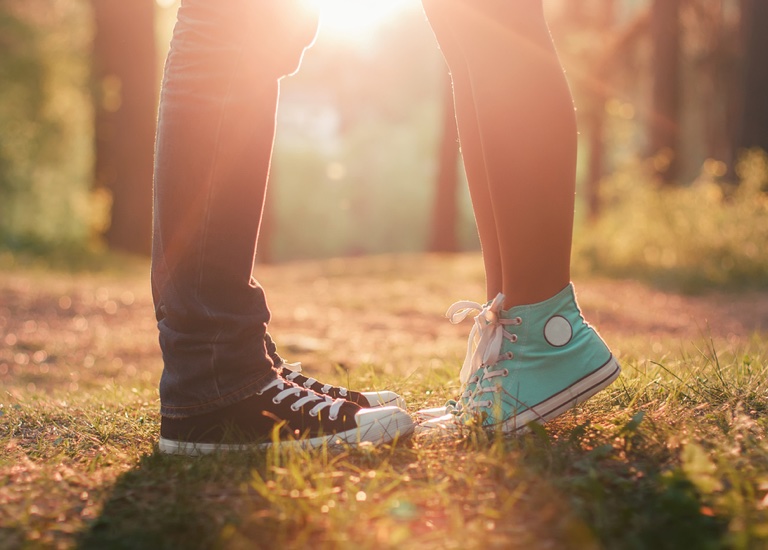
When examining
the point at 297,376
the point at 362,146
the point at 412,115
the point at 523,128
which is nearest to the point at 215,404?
the point at 297,376

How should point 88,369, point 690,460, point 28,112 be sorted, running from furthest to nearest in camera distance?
point 28,112 → point 88,369 → point 690,460

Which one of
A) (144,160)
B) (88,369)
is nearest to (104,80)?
(144,160)

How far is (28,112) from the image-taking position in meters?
17.5

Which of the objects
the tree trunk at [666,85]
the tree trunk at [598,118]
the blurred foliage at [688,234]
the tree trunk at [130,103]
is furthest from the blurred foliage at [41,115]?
the tree trunk at [598,118]

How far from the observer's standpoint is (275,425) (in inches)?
71.9

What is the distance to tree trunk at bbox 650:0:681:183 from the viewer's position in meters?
12.0

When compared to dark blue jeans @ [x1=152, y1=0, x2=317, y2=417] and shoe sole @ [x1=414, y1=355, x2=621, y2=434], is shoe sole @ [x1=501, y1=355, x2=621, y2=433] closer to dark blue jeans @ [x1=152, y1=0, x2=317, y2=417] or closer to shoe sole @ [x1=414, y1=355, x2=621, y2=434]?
shoe sole @ [x1=414, y1=355, x2=621, y2=434]

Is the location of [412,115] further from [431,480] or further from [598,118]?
[431,480]

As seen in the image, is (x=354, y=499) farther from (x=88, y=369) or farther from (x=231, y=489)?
(x=88, y=369)

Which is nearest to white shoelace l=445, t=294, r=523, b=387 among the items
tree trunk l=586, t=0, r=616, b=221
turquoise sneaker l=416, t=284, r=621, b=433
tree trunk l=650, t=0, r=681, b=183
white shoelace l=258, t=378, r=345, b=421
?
turquoise sneaker l=416, t=284, r=621, b=433

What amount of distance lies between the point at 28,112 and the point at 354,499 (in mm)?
18214

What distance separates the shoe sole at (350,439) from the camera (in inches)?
71.3

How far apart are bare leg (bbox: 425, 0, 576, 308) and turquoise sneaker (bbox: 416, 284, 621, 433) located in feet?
0.30

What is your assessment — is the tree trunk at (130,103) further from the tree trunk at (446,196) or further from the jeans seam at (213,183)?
the jeans seam at (213,183)
